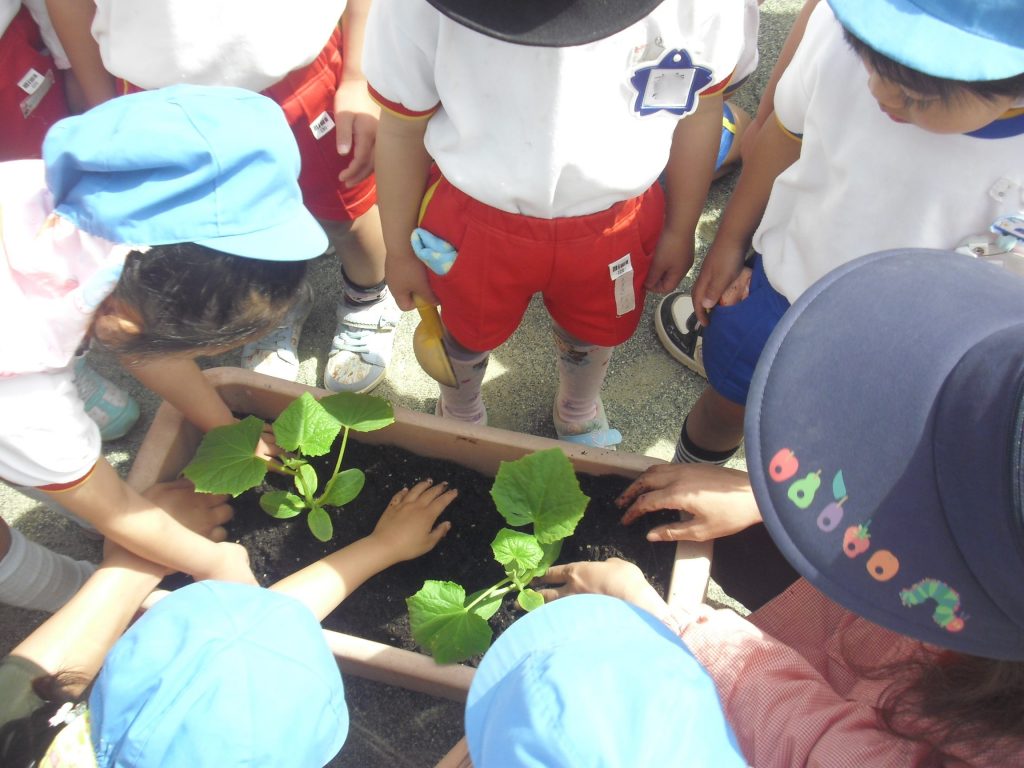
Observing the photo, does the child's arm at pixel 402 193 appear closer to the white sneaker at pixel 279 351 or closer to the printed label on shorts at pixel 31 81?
the white sneaker at pixel 279 351

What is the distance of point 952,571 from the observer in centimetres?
62

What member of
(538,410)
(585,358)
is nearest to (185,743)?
(585,358)

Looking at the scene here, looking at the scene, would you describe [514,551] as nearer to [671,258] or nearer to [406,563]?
[406,563]

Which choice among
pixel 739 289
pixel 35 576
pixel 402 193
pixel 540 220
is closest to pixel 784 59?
pixel 739 289

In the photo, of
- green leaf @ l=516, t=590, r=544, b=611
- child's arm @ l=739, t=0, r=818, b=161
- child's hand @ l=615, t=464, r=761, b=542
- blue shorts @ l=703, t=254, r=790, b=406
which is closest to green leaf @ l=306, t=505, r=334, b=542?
green leaf @ l=516, t=590, r=544, b=611

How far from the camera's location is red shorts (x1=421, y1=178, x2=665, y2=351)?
3.60ft

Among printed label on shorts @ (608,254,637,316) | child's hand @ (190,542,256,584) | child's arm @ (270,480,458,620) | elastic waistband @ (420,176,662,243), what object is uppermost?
elastic waistband @ (420,176,662,243)

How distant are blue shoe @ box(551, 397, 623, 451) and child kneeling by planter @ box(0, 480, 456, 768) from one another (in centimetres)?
80

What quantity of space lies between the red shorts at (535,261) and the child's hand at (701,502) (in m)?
0.29

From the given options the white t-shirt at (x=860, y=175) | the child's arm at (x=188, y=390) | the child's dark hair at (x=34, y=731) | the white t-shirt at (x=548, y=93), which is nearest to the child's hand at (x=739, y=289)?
the white t-shirt at (x=860, y=175)

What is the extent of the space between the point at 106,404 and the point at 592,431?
1026mm

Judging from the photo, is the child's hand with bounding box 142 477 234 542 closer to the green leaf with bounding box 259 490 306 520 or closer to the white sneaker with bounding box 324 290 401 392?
the green leaf with bounding box 259 490 306 520

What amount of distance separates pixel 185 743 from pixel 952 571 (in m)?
0.71

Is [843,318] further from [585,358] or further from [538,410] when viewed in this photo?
[538,410]
